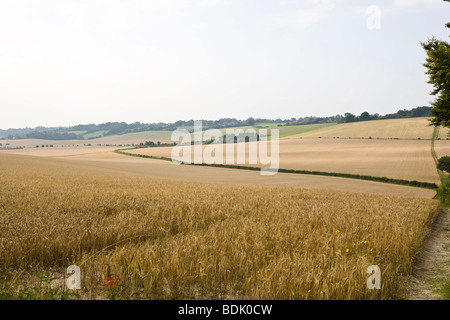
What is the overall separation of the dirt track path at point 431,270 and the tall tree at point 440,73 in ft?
42.3

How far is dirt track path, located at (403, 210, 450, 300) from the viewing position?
5551 mm

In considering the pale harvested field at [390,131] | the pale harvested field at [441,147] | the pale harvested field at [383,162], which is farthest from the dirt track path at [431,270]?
the pale harvested field at [390,131]

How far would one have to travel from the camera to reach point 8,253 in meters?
5.81

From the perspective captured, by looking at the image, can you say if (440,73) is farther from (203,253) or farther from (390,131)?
(390,131)

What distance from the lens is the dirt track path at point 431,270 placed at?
555 cm

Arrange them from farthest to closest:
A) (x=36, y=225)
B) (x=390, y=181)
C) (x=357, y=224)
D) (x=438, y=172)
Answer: (x=438, y=172), (x=390, y=181), (x=357, y=224), (x=36, y=225)

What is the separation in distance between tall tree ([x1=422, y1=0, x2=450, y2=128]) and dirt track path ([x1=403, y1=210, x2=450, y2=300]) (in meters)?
12.9

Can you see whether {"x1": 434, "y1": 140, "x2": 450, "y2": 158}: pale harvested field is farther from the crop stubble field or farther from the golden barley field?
the golden barley field

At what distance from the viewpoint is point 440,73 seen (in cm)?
1920

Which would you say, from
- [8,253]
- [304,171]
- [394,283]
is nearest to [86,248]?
[8,253]

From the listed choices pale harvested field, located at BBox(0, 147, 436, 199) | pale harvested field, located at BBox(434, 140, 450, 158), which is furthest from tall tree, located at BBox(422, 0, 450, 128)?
pale harvested field, located at BBox(434, 140, 450, 158)
